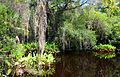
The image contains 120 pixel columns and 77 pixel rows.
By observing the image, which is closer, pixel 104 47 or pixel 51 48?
pixel 51 48

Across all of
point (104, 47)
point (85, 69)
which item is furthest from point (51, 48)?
point (85, 69)

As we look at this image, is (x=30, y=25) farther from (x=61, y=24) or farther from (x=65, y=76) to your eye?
(x=65, y=76)

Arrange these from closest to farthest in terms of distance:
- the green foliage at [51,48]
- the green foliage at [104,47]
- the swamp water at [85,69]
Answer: the swamp water at [85,69] < the green foliage at [51,48] < the green foliage at [104,47]

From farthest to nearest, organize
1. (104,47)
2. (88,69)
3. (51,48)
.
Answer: (104,47) → (51,48) → (88,69)

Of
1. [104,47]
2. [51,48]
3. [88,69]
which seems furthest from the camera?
[104,47]

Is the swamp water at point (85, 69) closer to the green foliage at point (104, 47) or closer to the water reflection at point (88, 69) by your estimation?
the water reflection at point (88, 69)

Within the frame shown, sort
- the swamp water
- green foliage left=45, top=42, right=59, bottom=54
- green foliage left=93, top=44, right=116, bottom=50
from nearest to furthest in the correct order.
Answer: the swamp water → green foliage left=45, top=42, right=59, bottom=54 → green foliage left=93, top=44, right=116, bottom=50

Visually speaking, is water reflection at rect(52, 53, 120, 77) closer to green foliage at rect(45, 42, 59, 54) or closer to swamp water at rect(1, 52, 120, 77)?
swamp water at rect(1, 52, 120, 77)

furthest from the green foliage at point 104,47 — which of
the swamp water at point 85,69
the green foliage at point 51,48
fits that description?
the swamp water at point 85,69

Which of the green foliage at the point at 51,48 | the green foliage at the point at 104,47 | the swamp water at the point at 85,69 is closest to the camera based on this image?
the swamp water at the point at 85,69

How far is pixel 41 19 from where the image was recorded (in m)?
6.97

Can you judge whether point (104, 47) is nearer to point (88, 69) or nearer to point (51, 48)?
point (51, 48)

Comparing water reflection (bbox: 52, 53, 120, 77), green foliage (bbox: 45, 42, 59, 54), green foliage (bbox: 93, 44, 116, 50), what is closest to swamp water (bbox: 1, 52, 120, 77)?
water reflection (bbox: 52, 53, 120, 77)

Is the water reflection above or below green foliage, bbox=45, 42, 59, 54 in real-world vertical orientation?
below
